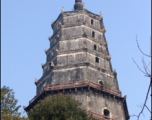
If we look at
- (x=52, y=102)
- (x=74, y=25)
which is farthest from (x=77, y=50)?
(x=52, y=102)

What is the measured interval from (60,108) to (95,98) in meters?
9.37

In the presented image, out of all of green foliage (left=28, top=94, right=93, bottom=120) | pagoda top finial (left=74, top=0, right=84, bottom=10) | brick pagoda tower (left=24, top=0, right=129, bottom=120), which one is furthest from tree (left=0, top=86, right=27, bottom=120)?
pagoda top finial (left=74, top=0, right=84, bottom=10)

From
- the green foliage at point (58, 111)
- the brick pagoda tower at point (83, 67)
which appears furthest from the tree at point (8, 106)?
the brick pagoda tower at point (83, 67)

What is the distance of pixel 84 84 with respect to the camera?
3262 cm

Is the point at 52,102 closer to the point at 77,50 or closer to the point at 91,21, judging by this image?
the point at 77,50

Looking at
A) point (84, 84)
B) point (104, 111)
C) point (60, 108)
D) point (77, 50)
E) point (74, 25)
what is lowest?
point (60, 108)

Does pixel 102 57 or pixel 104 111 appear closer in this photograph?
pixel 104 111

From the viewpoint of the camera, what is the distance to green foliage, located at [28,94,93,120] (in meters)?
23.1

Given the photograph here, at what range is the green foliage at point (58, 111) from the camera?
75.7 feet

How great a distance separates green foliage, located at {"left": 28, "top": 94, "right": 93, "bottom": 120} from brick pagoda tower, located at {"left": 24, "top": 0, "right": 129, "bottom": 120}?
7.00 meters

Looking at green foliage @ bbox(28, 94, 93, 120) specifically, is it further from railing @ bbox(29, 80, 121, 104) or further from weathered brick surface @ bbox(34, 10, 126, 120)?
railing @ bbox(29, 80, 121, 104)

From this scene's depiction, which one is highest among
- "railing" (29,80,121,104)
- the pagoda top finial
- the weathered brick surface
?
the pagoda top finial

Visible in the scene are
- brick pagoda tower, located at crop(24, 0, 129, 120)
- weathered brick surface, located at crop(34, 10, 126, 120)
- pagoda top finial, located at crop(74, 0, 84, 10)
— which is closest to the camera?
brick pagoda tower, located at crop(24, 0, 129, 120)

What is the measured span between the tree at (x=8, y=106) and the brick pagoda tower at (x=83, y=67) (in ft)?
40.3
